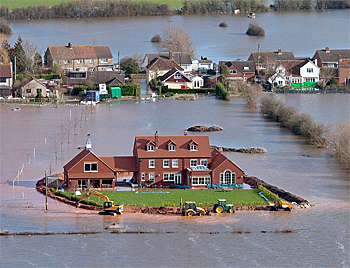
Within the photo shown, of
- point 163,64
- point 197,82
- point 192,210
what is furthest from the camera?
point 163,64

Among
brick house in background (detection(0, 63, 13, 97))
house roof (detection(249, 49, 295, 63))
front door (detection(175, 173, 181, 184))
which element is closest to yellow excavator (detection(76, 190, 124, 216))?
front door (detection(175, 173, 181, 184))

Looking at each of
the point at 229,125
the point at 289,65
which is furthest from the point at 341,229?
the point at 289,65

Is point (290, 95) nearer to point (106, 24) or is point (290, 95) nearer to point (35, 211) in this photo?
point (35, 211)

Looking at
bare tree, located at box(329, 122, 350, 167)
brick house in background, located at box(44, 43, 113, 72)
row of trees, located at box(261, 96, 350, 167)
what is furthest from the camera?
brick house in background, located at box(44, 43, 113, 72)

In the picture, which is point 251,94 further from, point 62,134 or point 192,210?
point 192,210

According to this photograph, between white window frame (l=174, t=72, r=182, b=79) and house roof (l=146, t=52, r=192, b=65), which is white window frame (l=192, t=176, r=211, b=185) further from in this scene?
house roof (l=146, t=52, r=192, b=65)

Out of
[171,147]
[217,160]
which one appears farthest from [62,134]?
[217,160]

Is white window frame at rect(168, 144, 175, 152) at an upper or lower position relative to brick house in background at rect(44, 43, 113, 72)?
lower
